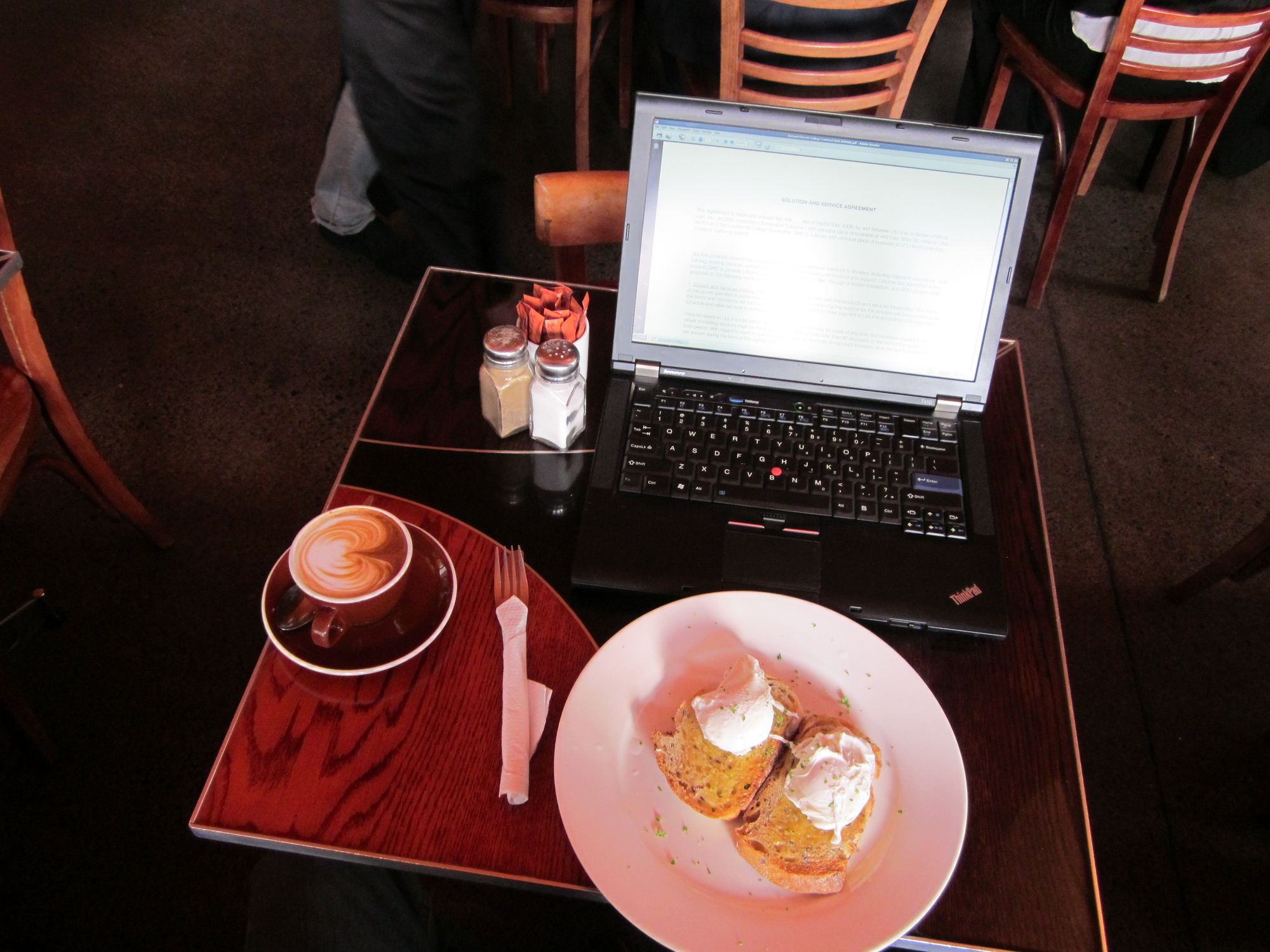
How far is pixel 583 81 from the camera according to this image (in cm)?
206

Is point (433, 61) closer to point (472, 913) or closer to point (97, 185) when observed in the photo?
point (97, 185)

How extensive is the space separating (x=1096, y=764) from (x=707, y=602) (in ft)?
3.55

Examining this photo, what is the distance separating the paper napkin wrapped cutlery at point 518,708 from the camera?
Answer: 65cm

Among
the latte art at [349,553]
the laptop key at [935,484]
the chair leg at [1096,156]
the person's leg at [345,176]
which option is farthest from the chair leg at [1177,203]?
the latte art at [349,553]

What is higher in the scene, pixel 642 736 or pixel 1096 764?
pixel 642 736

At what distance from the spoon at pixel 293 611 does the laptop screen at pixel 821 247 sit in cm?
40

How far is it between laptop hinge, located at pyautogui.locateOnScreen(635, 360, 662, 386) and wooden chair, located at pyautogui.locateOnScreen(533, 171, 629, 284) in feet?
0.79

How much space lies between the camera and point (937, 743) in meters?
0.66

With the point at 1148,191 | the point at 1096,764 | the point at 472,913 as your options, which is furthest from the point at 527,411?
the point at 1148,191

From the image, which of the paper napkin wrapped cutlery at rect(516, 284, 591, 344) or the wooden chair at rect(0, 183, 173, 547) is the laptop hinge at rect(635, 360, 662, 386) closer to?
the paper napkin wrapped cutlery at rect(516, 284, 591, 344)

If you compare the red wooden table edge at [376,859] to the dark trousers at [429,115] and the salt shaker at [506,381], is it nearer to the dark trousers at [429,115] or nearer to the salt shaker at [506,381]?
the salt shaker at [506,381]

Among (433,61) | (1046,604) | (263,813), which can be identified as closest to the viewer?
(263,813)

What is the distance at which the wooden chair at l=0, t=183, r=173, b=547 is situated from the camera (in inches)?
45.7

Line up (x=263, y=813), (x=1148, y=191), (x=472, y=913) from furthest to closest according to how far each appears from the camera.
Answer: (x=1148, y=191)
(x=472, y=913)
(x=263, y=813)
